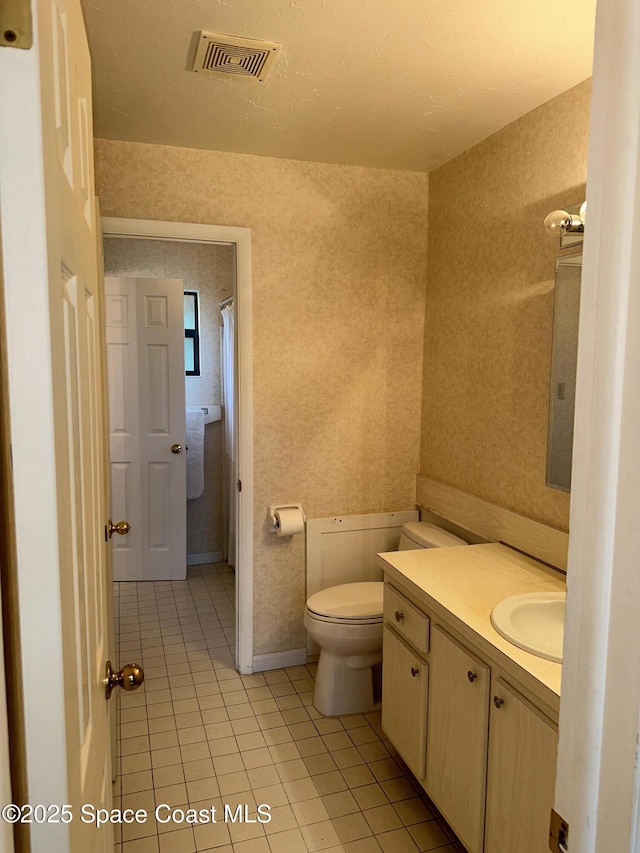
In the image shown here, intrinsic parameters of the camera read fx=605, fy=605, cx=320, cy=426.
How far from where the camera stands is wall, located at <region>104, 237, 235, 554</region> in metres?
4.10

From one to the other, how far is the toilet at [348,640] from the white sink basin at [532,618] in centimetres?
84

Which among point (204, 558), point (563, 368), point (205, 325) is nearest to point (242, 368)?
point (563, 368)

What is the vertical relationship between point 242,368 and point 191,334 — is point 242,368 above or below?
below

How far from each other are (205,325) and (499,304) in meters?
2.45

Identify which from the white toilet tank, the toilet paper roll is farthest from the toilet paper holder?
the white toilet tank

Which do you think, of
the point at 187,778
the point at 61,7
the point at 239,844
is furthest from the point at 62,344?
the point at 187,778

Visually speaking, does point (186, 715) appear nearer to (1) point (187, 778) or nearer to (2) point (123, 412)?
(1) point (187, 778)

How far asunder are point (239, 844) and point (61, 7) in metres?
2.19

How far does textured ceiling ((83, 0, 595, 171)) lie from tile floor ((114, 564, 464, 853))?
2423mm

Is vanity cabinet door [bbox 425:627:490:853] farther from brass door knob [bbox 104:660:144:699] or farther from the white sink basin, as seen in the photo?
brass door knob [bbox 104:660:144:699]

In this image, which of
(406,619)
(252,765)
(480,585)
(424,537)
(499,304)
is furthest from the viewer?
(424,537)

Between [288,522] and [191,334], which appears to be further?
[191,334]

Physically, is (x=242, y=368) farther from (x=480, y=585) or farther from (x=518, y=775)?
(x=518, y=775)

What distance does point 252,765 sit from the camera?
229 cm
